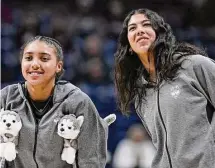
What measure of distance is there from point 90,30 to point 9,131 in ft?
12.4

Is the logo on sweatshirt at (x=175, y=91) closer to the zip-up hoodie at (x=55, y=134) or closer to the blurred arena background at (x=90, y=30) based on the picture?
the zip-up hoodie at (x=55, y=134)

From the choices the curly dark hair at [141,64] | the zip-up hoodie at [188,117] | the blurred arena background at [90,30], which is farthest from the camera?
the blurred arena background at [90,30]

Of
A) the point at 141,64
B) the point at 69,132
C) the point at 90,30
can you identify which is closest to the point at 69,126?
the point at 69,132

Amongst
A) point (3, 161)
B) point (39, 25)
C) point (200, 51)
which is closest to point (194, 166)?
point (200, 51)

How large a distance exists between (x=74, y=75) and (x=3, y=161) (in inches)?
122

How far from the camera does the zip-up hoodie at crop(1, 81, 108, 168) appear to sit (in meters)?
2.34

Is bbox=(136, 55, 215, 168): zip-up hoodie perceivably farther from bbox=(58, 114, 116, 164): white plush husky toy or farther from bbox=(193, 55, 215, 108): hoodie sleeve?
bbox=(58, 114, 116, 164): white plush husky toy

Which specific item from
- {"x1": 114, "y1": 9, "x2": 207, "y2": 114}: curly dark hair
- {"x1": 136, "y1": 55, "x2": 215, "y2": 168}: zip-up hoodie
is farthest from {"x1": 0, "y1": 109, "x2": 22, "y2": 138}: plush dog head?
{"x1": 136, "y1": 55, "x2": 215, "y2": 168}: zip-up hoodie

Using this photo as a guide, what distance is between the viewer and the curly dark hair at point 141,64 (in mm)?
2299

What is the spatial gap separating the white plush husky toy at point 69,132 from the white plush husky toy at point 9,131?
0.62 ft

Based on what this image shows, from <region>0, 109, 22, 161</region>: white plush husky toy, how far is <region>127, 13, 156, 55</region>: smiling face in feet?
1.93

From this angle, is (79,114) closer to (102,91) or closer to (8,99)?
(8,99)

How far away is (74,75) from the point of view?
5457 millimetres

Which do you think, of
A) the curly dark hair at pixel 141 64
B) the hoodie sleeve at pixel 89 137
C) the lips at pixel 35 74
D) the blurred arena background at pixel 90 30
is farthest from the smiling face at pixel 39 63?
the blurred arena background at pixel 90 30
